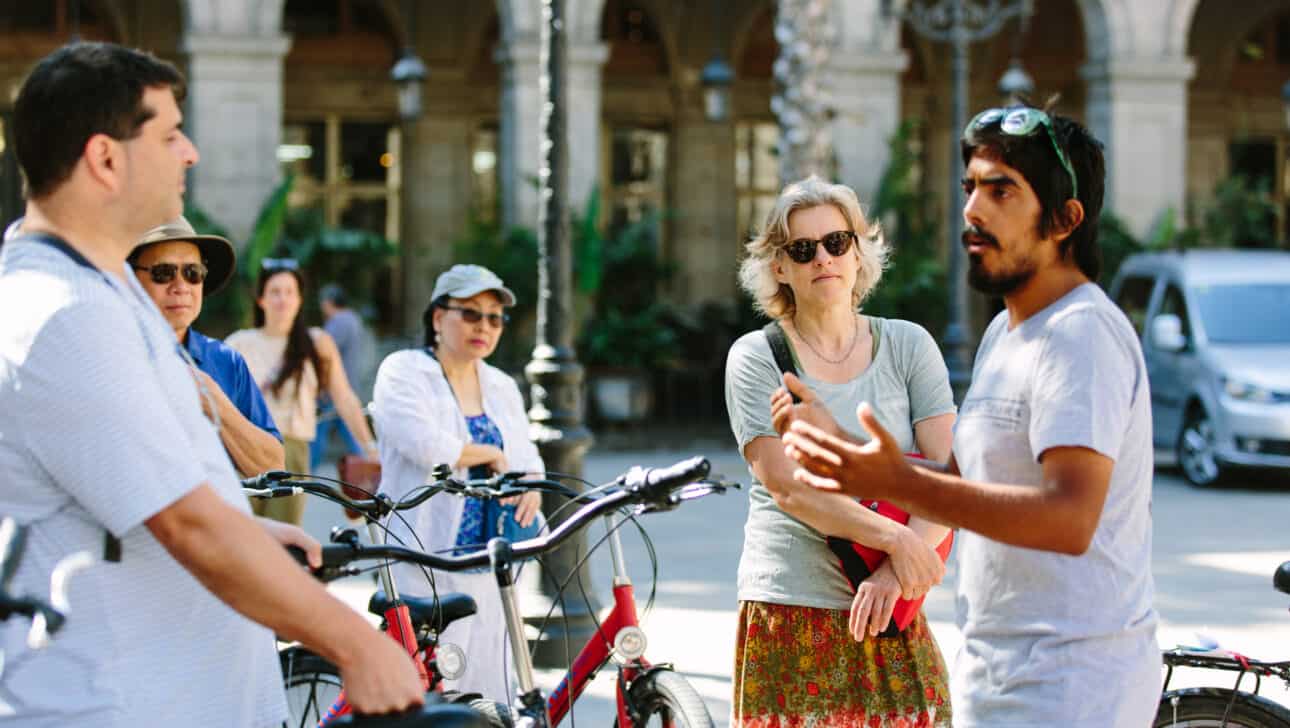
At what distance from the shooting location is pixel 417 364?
6.17 m

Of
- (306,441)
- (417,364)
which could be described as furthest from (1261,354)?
(417,364)

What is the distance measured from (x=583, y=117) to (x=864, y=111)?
123 inches

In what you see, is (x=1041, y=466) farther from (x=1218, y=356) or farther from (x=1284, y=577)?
(x=1218, y=356)

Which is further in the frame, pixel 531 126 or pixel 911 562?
pixel 531 126

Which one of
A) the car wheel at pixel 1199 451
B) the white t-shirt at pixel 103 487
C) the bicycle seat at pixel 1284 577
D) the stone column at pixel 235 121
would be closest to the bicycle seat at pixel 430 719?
the white t-shirt at pixel 103 487

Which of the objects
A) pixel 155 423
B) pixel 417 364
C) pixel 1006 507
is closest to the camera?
pixel 155 423

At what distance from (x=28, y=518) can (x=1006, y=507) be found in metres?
1.45

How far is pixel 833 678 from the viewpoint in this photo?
4176mm

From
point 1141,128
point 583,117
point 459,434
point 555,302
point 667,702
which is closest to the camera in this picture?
point 667,702

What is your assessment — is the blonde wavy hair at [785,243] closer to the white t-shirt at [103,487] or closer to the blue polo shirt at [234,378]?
the blue polo shirt at [234,378]

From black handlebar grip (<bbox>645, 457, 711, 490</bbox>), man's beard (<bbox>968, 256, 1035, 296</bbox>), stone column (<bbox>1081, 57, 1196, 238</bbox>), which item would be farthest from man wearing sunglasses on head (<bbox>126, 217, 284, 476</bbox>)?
stone column (<bbox>1081, 57, 1196, 238</bbox>)

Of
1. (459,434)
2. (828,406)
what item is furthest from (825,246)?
(459,434)

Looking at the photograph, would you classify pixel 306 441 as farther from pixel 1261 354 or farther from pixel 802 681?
pixel 1261 354

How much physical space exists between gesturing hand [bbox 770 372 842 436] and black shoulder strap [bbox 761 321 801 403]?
43.0 inches
